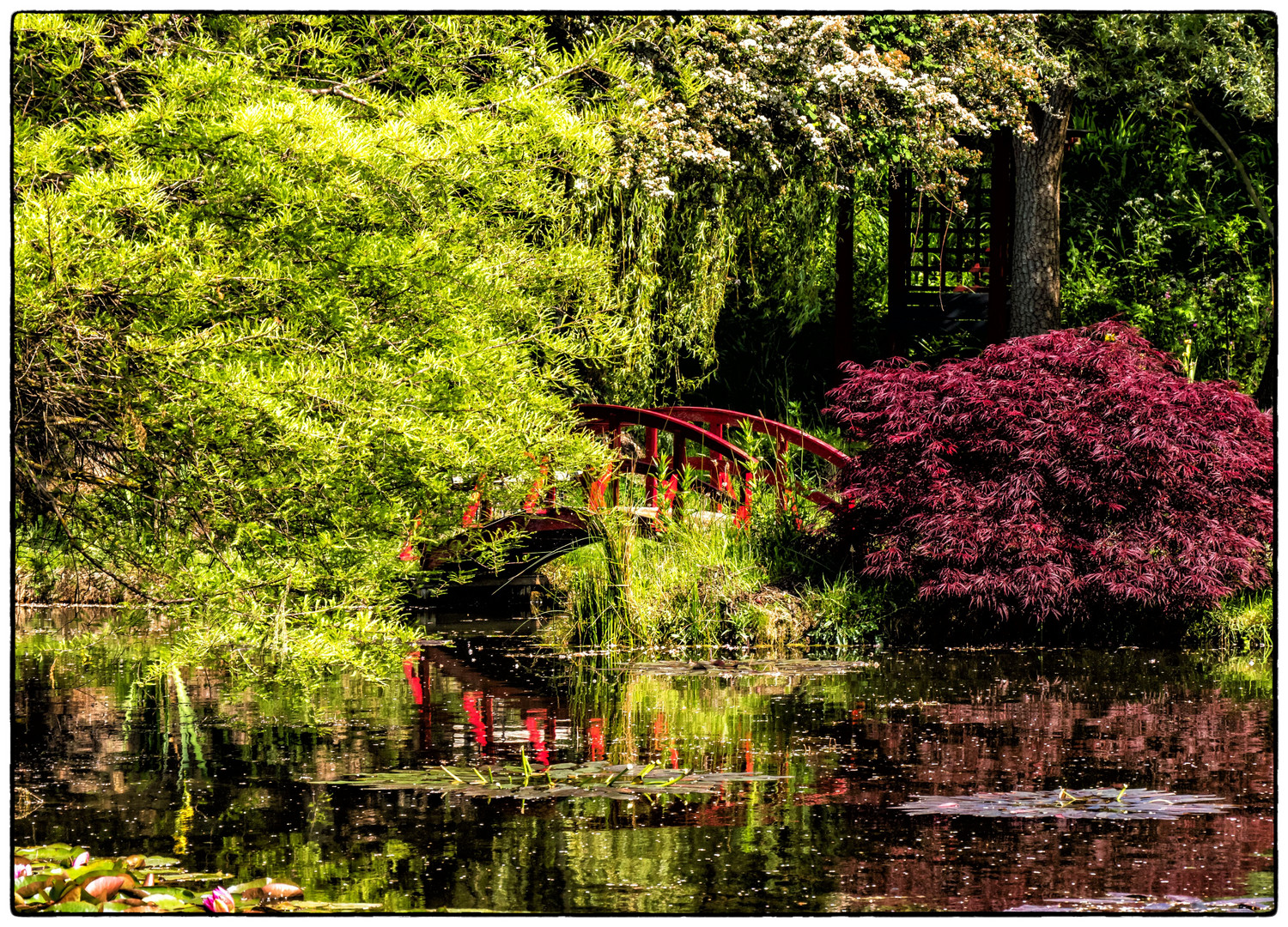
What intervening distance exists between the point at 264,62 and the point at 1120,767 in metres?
5.84

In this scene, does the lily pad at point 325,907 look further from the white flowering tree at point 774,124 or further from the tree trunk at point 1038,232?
the tree trunk at point 1038,232

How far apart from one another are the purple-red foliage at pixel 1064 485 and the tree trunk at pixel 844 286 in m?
5.61

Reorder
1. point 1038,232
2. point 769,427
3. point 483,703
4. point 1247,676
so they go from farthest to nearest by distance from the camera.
Result: point 1038,232 → point 769,427 → point 1247,676 → point 483,703

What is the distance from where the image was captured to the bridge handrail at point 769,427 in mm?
13555

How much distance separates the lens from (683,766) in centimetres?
825

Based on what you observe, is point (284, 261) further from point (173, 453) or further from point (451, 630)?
point (451, 630)

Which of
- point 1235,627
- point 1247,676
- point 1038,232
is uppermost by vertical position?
point 1038,232

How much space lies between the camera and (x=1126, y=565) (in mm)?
12117

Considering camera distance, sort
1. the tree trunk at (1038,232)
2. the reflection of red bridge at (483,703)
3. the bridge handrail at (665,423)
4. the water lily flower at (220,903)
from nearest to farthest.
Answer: the water lily flower at (220,903)
the reflection of red bridge at (483,703)
the bridge handrail at (665,423)
the tree trunk at (1038,232)

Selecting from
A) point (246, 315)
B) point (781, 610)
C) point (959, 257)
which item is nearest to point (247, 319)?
point (246, 315)

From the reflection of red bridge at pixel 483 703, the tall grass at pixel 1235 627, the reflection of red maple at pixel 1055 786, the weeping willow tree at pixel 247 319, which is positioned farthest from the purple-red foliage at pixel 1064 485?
the weeping willow tree at pixel 247 319

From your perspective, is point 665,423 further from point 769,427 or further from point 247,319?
point 247,319

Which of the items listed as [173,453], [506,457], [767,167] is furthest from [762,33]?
[173,453]

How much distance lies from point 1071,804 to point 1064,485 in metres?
5.33
